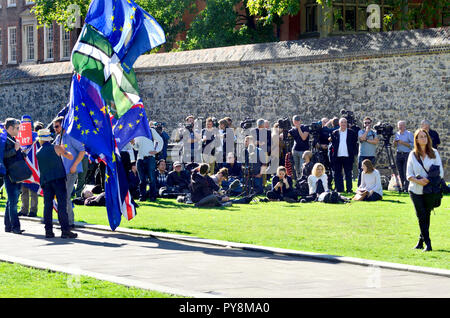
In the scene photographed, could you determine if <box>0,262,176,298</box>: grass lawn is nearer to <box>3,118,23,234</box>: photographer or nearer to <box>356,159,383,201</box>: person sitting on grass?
<box>3,118,23,234</box>: photographer

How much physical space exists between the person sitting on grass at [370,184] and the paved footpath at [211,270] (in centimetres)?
776

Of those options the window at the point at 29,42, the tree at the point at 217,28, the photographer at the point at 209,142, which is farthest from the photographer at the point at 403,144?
the window at the point at 29,42

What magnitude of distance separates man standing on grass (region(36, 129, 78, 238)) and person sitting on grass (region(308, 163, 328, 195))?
26.3 ft

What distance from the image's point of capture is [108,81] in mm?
16141

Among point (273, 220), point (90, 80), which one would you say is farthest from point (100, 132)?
point (273, 220)

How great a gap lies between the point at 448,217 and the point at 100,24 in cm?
713

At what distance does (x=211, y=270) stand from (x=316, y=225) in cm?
579

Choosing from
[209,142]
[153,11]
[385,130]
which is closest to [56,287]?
[209,142]

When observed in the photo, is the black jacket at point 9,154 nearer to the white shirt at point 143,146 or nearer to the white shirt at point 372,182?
the white shirt at point 143,146

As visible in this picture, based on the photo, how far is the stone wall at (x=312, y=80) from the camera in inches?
1046

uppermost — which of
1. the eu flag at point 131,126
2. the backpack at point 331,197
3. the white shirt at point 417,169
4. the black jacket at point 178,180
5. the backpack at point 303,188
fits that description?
the eu flag at point 131,126

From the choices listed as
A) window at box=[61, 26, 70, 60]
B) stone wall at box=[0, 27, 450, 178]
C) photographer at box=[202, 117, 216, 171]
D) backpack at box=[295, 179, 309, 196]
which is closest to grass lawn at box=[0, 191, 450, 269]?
backpack at box=[295, 179, 309, 196]
